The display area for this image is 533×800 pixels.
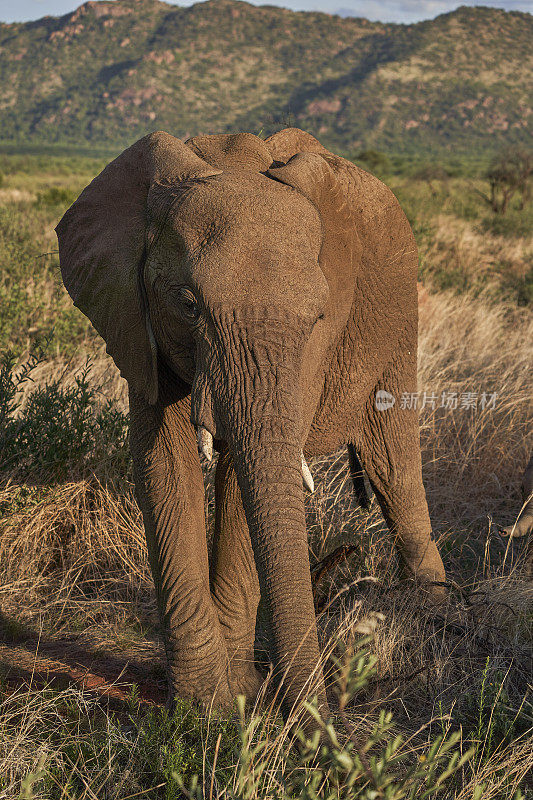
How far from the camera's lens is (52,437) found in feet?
16.7

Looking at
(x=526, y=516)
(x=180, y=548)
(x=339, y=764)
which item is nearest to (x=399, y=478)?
(x=526, y=516)

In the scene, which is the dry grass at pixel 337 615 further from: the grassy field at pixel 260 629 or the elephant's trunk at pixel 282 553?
the elephant's trunk at pixel 282 553

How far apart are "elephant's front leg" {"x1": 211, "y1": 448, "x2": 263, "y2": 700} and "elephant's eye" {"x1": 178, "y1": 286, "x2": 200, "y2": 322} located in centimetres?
89

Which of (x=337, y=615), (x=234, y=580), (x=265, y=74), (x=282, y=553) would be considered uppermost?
(x=265, y=74)

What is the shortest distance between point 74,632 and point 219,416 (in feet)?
6.69

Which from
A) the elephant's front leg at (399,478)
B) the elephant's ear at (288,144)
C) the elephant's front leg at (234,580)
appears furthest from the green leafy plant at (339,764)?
the elephant's ear at (288,144)

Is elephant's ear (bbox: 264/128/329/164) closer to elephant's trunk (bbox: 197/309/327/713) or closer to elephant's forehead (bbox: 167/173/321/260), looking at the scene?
elephant's forehead (bbox: 167/173/321/260)

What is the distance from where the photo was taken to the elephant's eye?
2.77 meters

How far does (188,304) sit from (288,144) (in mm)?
1277

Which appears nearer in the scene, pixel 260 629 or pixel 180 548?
pixel 180 548

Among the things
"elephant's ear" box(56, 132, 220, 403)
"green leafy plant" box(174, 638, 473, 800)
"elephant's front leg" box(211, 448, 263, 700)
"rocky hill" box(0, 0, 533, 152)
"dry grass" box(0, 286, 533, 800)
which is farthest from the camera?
"rocky hill" box(0, 0, 533, 152)
